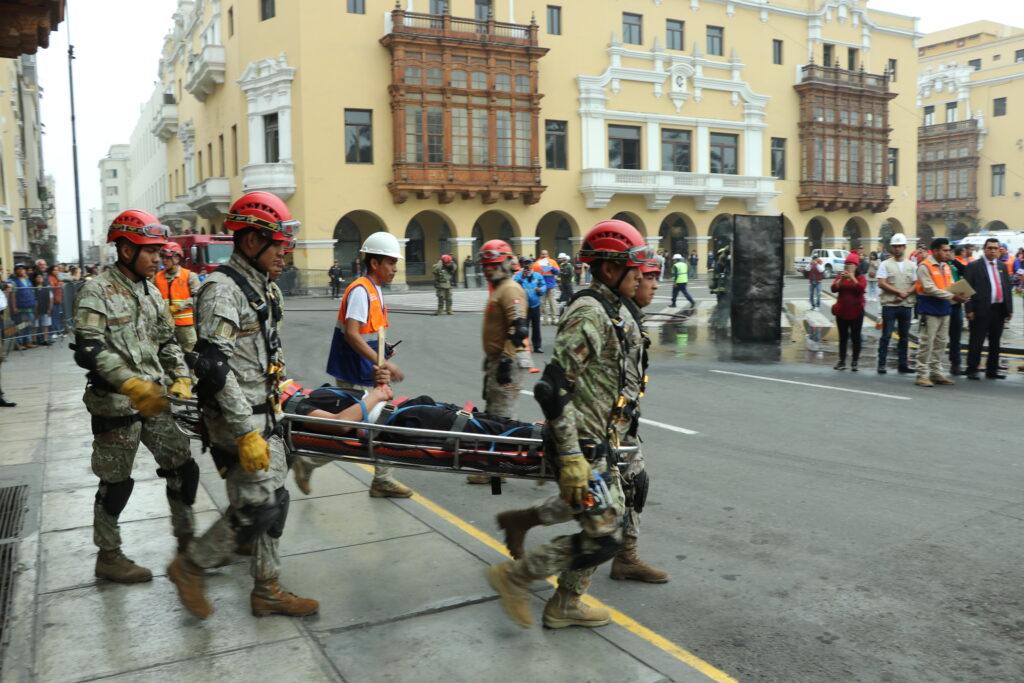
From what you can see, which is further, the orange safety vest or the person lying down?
the orange safety vest

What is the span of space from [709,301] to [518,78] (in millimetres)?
16636

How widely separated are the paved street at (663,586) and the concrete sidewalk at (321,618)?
0.6 inches

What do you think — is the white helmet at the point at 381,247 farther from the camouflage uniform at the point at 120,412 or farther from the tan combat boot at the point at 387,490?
the tan combat boot at the point at 387,490

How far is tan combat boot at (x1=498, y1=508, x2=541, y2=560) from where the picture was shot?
4.39 m

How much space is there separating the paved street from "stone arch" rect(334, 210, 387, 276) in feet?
107

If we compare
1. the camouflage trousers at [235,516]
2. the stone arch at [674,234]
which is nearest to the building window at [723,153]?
the stone arch at [674,234]

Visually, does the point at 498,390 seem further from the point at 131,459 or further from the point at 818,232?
the point at 818,232

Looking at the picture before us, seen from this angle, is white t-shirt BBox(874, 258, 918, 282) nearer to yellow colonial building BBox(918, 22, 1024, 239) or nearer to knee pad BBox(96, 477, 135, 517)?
knee pad BBox(96, 477, 135, 517)

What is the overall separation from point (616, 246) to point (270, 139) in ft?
122

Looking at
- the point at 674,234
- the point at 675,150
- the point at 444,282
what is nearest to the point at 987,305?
the point at 444,282

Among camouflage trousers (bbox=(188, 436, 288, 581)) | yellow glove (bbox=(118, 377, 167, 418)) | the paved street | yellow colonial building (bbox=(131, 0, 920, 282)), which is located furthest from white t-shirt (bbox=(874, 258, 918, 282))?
yellow colonial building (bbox=(131, 0, 920, 282))

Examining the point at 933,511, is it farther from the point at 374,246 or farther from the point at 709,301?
the point at 709,301

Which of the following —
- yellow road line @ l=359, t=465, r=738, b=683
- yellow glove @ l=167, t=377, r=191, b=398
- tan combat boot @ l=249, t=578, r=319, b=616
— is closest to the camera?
yellow road line @ l=359, t=465, r=738, b=683

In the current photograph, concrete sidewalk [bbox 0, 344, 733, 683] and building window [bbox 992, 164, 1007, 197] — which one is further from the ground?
building window [bbox 992, 164, 1007, 197]
